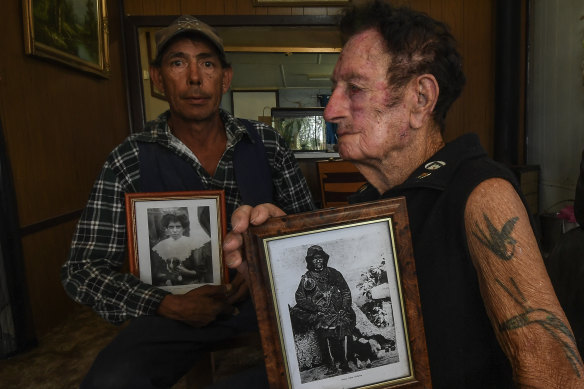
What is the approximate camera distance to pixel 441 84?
36.0 inches

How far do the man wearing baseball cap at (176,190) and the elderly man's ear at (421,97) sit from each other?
0.74m

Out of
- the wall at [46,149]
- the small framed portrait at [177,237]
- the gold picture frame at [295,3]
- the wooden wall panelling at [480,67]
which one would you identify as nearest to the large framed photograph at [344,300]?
→ the small framed portrait at [177,237]

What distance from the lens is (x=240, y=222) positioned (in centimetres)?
73

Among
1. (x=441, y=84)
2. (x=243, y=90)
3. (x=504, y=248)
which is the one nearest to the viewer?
(x=504, y=248)

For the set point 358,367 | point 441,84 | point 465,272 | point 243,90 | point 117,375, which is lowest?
point 117,375

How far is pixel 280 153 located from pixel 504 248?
1.15 metres

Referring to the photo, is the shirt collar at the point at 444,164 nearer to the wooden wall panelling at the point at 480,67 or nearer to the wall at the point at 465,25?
the wall at the point at 465,25

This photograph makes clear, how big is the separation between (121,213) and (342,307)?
41.6 inches

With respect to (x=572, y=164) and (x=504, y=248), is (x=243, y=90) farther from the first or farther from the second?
(x=504, y=248)

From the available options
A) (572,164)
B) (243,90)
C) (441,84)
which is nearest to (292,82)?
(243,90)

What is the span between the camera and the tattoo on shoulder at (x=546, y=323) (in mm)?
635

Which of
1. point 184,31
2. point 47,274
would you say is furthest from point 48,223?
point 184,31

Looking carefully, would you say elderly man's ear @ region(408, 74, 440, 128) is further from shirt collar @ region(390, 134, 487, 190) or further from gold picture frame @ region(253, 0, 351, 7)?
gold picture frame @ region(253, 0, 351, 7)

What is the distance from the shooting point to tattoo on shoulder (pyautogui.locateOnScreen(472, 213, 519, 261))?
26.4 inches
